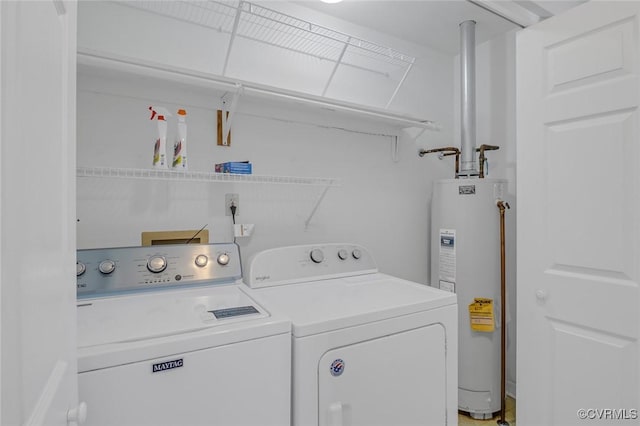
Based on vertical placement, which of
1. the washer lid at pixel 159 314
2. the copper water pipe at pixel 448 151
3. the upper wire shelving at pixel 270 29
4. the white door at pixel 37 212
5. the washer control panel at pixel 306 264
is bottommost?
the washer lid at pixel 159 314

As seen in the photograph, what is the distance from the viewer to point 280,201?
2107 mm

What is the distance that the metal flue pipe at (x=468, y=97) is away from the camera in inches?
95.3

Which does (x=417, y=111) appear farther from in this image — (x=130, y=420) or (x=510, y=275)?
Result: (x=130, y=420)

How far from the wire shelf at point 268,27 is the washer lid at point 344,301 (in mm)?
1231

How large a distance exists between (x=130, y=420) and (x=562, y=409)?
1878 mm

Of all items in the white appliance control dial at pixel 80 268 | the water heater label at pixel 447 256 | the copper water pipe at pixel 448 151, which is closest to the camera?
the white appliance control dial at pixel 80 268

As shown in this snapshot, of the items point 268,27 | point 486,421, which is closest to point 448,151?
point 268,27

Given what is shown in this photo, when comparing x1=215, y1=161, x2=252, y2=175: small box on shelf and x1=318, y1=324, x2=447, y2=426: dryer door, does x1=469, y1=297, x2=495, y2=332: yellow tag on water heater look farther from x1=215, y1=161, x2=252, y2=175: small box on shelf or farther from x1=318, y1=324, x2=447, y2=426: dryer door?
x1=215, y1=161, x2=252, y2=175: small box on shelf

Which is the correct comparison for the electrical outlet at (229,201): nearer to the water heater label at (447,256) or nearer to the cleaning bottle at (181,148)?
the cleaning bottle at (181,148)

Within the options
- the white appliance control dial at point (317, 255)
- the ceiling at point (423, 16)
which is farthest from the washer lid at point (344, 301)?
the ceiling at point (423, 16)

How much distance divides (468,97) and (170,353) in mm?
2380

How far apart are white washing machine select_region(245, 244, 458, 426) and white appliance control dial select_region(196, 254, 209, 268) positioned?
0.70 feet

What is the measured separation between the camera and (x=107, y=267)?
1.42 meters

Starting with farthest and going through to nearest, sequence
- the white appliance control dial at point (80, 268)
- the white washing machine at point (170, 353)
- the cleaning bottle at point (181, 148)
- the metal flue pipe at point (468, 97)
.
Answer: the metal flue pipe at point (468, 97), the cleaning bottle at point (181, 148), the white appliance control dial at point (80, 268), the white washing machine at point (170, 353)
